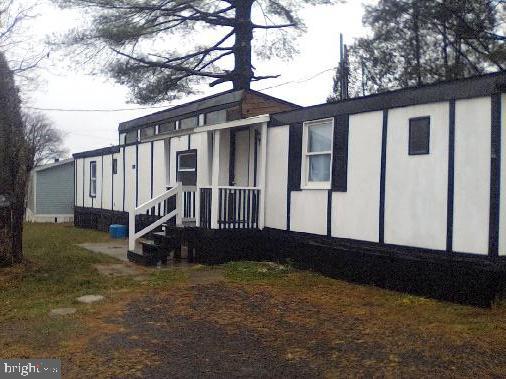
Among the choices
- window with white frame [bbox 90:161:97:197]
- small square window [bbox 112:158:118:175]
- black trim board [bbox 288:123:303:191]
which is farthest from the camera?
window with white frame [bbox 90:161:97:197]

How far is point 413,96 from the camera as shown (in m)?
7.05

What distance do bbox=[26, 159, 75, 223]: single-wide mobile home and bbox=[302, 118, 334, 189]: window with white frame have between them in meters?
17.3

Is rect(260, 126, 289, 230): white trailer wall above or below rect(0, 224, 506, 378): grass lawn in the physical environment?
above

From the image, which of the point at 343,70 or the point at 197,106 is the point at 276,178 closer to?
the point at 197,106

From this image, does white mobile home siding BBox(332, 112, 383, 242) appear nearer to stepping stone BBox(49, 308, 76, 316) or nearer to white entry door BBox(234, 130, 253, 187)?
white entry door BBox(234, 130, 253, 187)

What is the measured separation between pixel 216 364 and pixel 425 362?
5.84 feet

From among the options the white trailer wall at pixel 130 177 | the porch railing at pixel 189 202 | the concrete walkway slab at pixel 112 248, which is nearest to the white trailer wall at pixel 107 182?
the white trailer wall at pixel 130 177

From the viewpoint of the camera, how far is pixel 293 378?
4027 millimetres

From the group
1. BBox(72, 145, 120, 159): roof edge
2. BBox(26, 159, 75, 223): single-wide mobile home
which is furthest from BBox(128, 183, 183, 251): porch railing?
BBox(26, 159, 75, 223): single-wide mobile home

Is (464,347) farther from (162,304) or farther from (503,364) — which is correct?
(162,304)

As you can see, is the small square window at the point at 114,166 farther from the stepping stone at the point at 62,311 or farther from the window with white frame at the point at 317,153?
the stepping stone at the point at 62,311

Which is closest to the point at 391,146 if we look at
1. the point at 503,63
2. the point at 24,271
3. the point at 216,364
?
the point at 216,364

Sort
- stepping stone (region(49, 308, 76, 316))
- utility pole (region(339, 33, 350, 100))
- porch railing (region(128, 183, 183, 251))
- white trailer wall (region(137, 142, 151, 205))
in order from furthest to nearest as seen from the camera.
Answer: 1. utility pole (region(339, 33, 350, 100))
2. white trailer wall (region(137, 142, 151, 205))
3. porch railing (region(128, 183, 183, 251))
4. stepping stone (region(49, 308, 76, 316))

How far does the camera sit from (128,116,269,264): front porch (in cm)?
952
